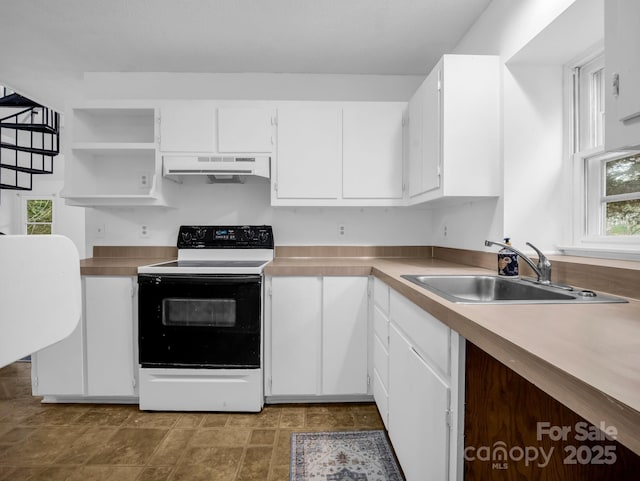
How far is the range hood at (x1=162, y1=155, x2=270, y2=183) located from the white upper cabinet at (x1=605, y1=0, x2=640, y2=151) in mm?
1958

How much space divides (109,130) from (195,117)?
2.78 feet

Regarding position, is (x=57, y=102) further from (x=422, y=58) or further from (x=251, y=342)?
(x=422, y=58)

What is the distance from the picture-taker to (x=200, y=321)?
212cm

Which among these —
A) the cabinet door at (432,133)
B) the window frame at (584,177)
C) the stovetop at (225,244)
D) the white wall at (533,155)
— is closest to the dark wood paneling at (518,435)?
the window frame at (584,177)

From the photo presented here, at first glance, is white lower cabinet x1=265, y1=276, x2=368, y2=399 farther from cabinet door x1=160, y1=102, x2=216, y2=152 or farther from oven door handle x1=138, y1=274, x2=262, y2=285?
cabinet door x1=160, y1=102, x2=216, y2=152

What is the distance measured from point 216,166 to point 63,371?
163 cm

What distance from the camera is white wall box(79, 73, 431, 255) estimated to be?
2797 mm

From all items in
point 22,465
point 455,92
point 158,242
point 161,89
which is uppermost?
point 161,89

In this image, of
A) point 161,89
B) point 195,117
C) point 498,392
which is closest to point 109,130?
point 161,89

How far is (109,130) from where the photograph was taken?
9.11 ft

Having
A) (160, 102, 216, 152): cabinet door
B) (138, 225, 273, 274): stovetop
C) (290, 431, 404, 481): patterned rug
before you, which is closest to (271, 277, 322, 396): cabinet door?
(290, 431, 404, 481): patterned rug

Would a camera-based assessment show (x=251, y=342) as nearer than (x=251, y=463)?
No

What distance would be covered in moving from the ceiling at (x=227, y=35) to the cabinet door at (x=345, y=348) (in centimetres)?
163

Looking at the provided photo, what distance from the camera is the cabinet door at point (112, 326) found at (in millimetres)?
2186
